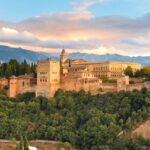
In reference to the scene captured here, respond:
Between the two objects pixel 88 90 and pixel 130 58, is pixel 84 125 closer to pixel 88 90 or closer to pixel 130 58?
pixel 88 90

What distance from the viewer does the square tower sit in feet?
123

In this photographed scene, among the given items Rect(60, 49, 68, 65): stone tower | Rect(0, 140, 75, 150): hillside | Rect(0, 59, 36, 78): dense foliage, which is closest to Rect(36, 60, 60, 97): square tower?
Rect(0, 59, 36, 78): dense foliage

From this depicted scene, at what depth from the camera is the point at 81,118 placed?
3319 cm

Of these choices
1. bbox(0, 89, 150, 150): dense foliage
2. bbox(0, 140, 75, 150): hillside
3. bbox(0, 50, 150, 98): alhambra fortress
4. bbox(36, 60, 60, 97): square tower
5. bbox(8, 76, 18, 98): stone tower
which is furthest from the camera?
bbox(8, 76, 18, 98): stone tower

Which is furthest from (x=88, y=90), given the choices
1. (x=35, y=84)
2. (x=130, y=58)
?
(x=130, y=58)

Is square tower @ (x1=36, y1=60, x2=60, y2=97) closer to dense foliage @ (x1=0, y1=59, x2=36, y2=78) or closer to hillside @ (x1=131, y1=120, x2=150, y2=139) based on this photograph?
dense foliage @ (x1=0, y1=59, x2=36, y2=78)

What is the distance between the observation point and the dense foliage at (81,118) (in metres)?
30.5

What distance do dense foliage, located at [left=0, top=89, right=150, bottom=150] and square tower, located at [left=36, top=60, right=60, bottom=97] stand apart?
2.10ft

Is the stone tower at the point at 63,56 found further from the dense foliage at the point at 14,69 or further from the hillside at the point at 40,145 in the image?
the hillside at the point at 40,145

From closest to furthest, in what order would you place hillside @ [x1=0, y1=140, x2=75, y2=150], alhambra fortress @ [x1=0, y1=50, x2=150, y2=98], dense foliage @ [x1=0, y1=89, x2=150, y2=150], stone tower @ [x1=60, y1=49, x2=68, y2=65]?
dense foliage @ [x1=0, y1=89, x2=150, y2=150]
hillside @ [x1=0, y1=140, x2=75, y2=150]
alhambra fortress @ [x1=0, y1=50, x2=150, y2=98]
stone tower @ [x1=60, y1=49, x2=68, y2=65]

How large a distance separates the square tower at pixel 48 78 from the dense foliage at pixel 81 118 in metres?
0.64

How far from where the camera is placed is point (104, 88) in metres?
36.6

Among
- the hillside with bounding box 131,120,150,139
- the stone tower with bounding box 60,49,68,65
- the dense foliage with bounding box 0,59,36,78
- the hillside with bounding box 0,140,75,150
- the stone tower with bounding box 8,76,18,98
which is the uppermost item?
the stone tower with bounding box 60,49,68,65

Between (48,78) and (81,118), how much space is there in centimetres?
580
